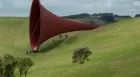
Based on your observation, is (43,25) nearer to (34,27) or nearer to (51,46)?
(34,27)

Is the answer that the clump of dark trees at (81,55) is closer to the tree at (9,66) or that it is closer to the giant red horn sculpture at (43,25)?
the tree at (9,66)

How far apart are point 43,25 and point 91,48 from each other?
20241 millimetres

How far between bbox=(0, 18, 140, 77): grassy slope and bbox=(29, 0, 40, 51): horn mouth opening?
531cm

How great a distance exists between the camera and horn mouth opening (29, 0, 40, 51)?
128 m

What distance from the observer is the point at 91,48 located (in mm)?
113938

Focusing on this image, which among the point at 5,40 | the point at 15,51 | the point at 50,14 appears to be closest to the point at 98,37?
the point at 50,14

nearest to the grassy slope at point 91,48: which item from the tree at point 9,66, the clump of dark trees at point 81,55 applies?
the clump of dark trees at point 81,55

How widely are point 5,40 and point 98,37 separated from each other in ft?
159

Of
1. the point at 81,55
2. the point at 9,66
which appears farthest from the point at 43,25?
the point at 9,66

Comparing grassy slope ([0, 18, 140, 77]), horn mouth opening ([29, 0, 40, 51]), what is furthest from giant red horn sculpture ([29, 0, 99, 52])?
grassy slope ([0, 18, 140, 77])

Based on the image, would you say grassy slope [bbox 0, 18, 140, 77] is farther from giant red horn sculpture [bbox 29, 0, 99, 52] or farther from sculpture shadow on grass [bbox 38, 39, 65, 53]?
giant red horn sculpture [bbox 29, 0, 99, 52]

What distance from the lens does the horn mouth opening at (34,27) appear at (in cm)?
12812

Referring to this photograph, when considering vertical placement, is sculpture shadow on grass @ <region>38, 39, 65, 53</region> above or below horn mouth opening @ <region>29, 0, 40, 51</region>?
below

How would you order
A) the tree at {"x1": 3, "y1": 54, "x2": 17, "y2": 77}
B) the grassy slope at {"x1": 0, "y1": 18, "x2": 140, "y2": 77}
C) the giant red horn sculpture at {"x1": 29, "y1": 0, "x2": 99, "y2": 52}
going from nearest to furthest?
the grassy slope at {"x1": 0, "y1": 18, "x2": 140, "y2": 77} < the tree at {"x1": 3, "y1": 54, "x2": 17, "y2": 77} < the giant red horn sculpture at {"x1": 29, "y1": 0, "x2": 99, "y2": 52}
